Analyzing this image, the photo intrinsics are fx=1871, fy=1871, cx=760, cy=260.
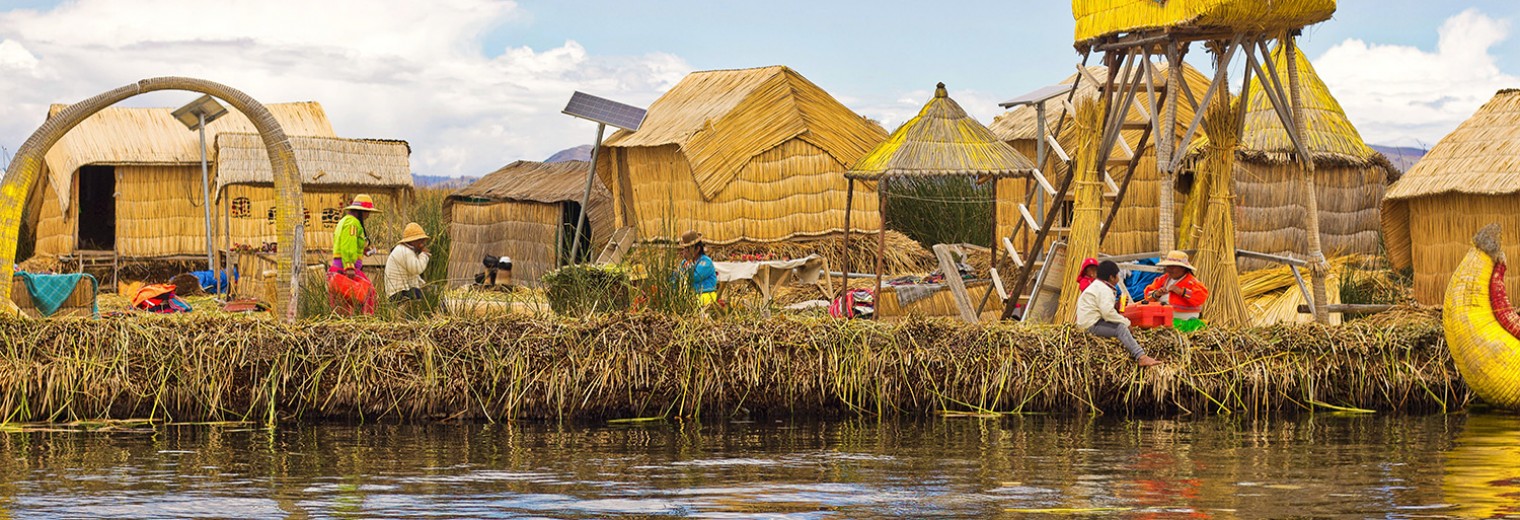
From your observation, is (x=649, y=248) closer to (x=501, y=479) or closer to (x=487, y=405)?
(x=487, y=405)

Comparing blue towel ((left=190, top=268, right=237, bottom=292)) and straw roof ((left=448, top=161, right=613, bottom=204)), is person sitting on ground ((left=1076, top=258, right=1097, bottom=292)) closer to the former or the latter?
straw roof ((left=448, top=161, right=613, bottom=204))

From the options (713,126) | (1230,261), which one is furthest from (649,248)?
(713,126)

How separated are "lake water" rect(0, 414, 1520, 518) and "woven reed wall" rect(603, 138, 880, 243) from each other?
1102 centimetres

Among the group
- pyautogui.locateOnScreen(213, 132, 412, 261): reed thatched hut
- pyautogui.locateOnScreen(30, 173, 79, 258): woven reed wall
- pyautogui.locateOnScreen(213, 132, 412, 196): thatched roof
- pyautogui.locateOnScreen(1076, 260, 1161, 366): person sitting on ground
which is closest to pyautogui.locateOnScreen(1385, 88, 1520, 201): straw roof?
pyautogui.locateOnScreen(1076, 260, 1161, 366): person sitting on ground

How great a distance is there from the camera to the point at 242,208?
2784 centimetres

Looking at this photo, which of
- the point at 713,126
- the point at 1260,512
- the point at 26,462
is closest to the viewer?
the point at 1260,512

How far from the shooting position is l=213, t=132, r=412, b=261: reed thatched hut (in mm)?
24688

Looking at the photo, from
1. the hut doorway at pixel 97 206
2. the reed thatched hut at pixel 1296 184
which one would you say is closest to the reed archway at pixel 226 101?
the reed thatched hut at pixel 1296 184

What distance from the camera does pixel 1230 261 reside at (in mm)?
14609

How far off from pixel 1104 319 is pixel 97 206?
22.3 metres

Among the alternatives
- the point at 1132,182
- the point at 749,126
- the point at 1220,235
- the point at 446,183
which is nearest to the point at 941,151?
the point at 1220,235

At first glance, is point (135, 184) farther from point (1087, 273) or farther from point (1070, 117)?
point (1087, 273)

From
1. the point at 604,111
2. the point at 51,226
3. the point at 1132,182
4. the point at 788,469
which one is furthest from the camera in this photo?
the point at 51,226

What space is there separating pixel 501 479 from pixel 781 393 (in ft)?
10.8
